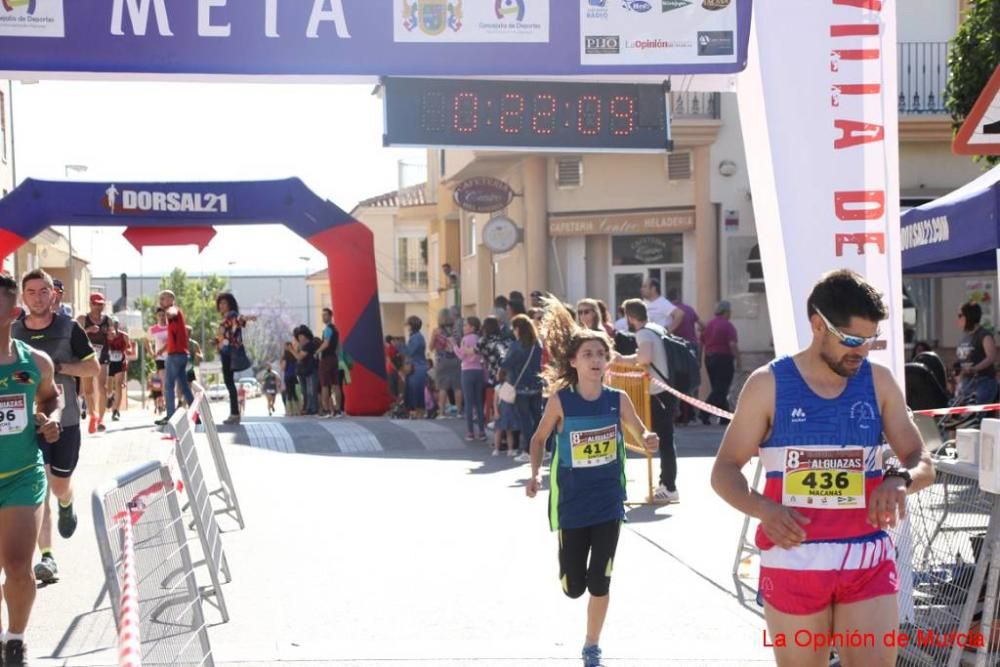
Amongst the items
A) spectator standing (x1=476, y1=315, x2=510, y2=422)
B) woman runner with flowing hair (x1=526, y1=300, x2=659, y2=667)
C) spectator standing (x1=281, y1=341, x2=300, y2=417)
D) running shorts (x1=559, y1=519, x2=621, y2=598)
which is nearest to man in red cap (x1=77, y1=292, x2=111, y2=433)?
spectator standing (x1=476, y1=315, x2=510, y2=422)

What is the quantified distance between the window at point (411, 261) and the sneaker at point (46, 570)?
5244 centimetres

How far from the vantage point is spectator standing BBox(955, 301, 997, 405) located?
510 inches

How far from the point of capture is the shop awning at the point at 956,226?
8.99 meters

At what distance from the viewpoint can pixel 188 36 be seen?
8836mm

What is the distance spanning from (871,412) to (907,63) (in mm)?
23419

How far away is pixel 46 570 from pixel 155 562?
151 inches

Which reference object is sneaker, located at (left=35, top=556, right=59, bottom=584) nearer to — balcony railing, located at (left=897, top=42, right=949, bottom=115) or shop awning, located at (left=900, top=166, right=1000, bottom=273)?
shop awning, located at (left=900, top=166, right=1000, bottom=273)

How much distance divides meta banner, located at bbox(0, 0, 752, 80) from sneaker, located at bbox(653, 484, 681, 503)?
4.38 m

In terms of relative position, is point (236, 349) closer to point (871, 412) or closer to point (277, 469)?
point (277, 469)

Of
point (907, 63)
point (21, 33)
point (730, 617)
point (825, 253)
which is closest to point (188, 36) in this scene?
point (21, 33)

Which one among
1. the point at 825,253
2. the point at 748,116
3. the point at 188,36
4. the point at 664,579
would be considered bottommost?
the point at 664,579

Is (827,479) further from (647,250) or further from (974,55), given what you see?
(647,250)

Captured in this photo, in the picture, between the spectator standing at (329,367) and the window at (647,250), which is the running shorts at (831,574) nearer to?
the spectator standing at (329,367)

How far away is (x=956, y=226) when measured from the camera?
31.8 feet
